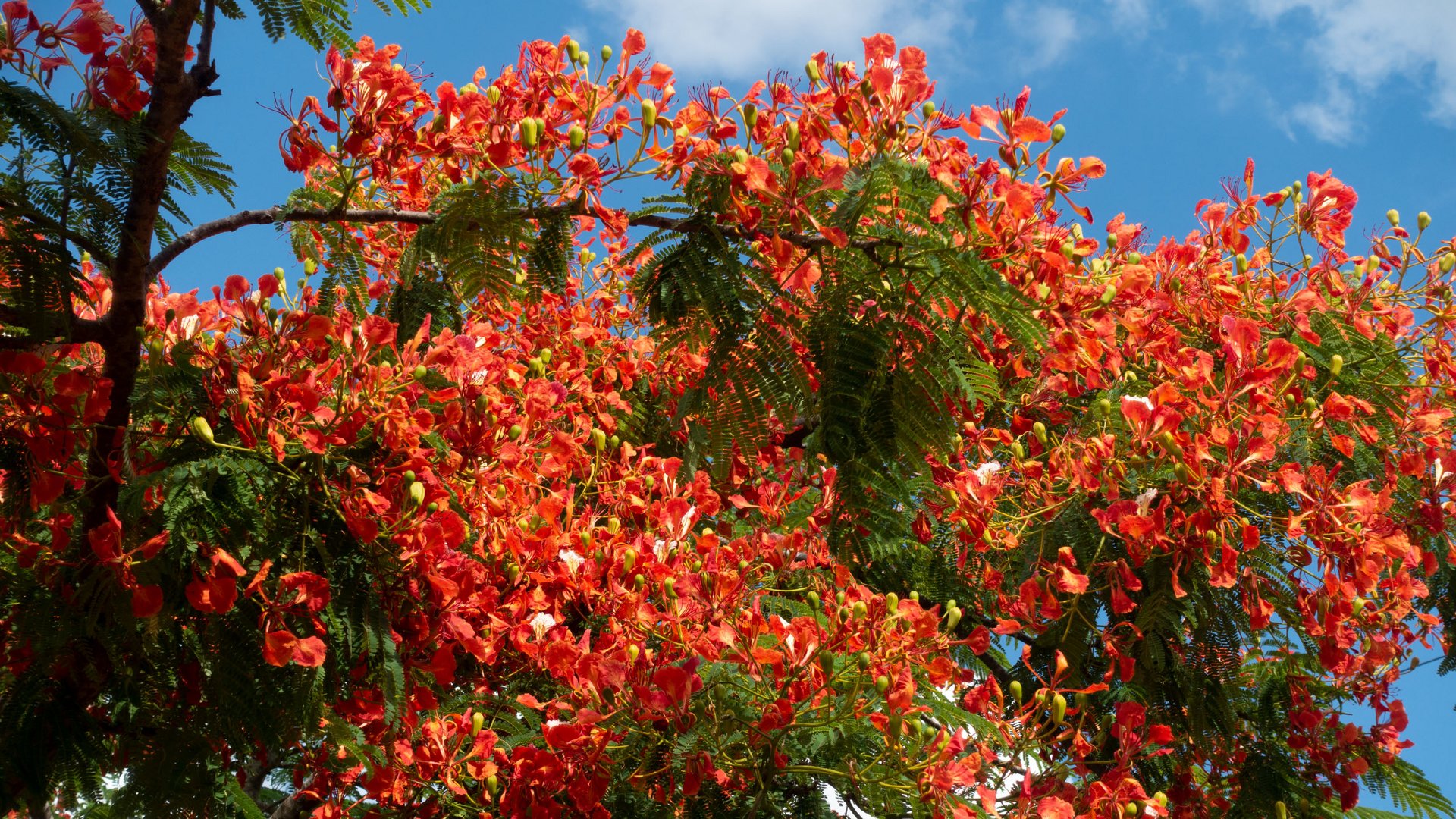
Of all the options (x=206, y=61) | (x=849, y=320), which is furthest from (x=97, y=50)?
(x=849, y=320)

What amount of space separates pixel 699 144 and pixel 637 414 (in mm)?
2377

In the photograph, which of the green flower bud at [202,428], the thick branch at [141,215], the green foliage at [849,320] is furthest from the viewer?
the thick branch at [141,215]

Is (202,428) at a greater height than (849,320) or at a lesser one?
lesser

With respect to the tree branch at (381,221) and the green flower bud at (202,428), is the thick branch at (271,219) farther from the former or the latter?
the green flower bud at (202,428)

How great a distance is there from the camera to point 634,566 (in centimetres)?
334

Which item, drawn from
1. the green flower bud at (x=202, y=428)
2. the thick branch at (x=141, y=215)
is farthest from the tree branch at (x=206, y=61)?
the green flower bud at (x=202, y=428)

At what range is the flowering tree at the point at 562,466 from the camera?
2.59 m

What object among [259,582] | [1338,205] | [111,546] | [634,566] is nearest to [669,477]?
[634,566]

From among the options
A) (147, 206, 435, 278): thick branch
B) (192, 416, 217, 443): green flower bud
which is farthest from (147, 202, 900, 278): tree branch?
(192, 416, 217, 443): green flower bud

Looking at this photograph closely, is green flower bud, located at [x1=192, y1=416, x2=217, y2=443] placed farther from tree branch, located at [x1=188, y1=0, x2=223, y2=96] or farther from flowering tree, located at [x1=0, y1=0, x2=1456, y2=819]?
tree branch, located at [x1=188, y1=0, x2=223, y2=96]

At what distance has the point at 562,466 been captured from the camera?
3.30 m

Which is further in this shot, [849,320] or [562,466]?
[562,466]

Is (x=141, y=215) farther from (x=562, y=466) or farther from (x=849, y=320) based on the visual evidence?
(x=849, y=320)

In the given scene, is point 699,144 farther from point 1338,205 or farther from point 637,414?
point 1338,205
